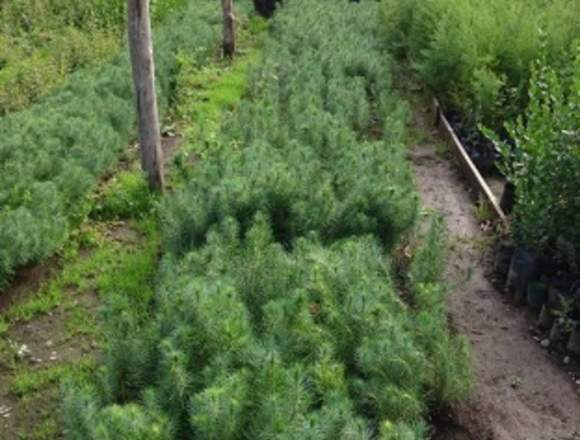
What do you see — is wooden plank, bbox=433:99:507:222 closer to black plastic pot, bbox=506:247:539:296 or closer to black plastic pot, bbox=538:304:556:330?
black plastic pot, bbox=506:247:539:296

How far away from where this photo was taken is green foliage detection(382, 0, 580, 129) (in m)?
9.84

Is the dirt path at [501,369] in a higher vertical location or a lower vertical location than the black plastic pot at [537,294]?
lower

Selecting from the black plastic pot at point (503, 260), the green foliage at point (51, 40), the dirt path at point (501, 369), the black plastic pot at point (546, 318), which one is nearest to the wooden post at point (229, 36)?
the green foliage at point (51, 40)

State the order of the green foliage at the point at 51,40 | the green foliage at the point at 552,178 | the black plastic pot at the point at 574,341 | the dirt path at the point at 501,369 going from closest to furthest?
the dirt path at the point at 501,369, the black plastic pot at the point at 574,341, the green foliage at the point at 552,178, the green foliage at the point at 51,40

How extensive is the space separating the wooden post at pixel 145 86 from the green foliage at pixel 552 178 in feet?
12.4

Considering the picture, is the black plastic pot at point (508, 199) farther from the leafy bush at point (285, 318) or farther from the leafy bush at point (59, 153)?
the leafy bush at point (59, 153)

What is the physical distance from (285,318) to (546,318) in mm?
2746

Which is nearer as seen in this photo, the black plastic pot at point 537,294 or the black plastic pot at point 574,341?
the black plastic pot at point 574,341

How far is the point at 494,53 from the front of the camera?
10.3 m

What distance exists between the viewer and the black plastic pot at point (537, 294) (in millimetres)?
6414

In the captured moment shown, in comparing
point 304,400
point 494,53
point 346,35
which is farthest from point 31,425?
point 346,35

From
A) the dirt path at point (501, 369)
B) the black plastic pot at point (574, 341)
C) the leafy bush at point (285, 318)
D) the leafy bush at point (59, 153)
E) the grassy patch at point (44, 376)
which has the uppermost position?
the leafy bush at point (285, 318)

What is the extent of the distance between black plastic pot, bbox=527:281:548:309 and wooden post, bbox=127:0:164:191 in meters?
4.01

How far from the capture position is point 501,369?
576cm
